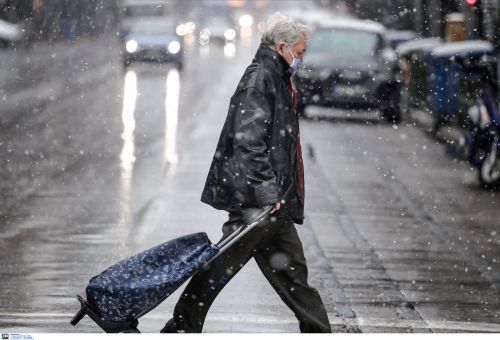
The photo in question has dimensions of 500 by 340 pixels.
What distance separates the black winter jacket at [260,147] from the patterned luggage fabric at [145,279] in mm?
330

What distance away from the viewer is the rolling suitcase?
5.93 metres

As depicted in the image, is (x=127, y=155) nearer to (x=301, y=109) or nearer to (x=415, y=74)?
(x=301, y=109)

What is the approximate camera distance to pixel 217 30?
6134 centimetres

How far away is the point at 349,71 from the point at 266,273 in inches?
663

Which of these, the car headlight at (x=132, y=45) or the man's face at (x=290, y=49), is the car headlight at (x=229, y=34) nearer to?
the car headlight at (x=132, y=45)

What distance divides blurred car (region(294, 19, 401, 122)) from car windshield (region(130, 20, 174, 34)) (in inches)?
551

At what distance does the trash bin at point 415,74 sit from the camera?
23.5 metres

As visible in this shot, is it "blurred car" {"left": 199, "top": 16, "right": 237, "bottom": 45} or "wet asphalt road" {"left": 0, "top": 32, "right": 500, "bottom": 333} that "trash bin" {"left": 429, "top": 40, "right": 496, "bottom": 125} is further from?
"blurred car" {"left": 199, "top": 16, "right": 237, "bottom": 45}

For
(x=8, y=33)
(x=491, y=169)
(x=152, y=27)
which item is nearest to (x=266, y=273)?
(x=491, y=169)

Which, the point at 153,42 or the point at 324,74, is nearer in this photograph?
the point at 324,74

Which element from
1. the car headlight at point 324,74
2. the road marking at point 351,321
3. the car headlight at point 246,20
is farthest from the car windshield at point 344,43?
the car headlight at point 246,20

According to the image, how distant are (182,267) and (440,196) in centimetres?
826

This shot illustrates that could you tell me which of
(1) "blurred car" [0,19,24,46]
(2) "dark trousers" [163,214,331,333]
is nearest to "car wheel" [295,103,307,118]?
(2) "dark trousers" [163,214,331,333]

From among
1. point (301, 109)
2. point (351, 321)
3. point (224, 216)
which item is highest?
point (351, 321)
